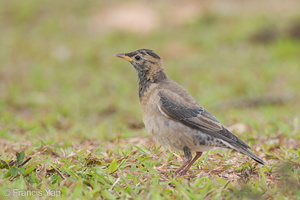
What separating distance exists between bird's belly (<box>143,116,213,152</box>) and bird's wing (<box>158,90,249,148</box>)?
0.18 feet

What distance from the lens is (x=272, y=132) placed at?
23.9ft

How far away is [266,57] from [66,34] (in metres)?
5.92

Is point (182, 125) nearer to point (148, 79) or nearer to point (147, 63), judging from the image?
point (148, 79)

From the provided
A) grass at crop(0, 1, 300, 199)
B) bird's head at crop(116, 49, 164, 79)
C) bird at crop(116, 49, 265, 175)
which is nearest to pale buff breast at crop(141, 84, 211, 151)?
bird at crop(116, 49, 265, 175)

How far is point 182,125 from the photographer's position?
5.61 m

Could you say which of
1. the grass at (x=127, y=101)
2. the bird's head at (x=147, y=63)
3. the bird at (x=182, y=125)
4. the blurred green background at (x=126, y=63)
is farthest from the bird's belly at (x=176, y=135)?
the blurred green background at (x=126, y=63)

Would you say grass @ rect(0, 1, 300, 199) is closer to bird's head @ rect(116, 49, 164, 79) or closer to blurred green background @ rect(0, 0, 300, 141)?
blurred green background @ rect(0, 0, 300, 141)

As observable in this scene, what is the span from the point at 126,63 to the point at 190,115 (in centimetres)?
769

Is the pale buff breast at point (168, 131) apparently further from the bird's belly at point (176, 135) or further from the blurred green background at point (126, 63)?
the blurred green background at point (126, 63)

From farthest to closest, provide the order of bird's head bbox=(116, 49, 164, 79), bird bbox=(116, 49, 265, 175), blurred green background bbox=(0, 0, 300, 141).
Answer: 1. blurred green background bbox=(0, 0, 300, 141)
2. bird's head bbox=(116, 49, 164, 79)
3. bird bbox=(116, 49, 265, 175)

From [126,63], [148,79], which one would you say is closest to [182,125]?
[148,79]

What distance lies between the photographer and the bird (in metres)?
5.40

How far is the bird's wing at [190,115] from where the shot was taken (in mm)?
5457

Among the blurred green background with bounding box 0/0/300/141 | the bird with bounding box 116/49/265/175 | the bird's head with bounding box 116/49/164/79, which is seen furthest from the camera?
the blurred green background with bounding box 0/0/300/141
